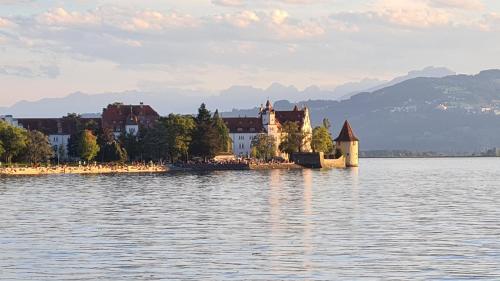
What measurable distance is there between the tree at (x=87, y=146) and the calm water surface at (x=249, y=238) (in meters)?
81.8

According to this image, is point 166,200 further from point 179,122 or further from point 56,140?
point 56,140

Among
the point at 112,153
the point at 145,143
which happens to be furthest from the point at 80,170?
the point at 145,143

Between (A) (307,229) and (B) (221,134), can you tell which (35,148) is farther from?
(A) (307,229)

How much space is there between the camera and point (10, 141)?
144000 mm

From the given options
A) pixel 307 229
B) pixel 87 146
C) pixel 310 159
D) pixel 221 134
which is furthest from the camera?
pixel 310 159

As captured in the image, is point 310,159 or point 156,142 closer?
point 156,142

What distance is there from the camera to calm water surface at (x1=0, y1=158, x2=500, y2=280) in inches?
1459

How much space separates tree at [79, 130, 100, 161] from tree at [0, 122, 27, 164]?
13808mm

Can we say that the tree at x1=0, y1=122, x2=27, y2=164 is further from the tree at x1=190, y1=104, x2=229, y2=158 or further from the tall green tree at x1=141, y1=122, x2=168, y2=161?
the tree at x1=190, y1=104, x2=229, y2=158

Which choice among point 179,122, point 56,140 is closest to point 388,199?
point 179,122

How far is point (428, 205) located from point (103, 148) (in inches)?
4045

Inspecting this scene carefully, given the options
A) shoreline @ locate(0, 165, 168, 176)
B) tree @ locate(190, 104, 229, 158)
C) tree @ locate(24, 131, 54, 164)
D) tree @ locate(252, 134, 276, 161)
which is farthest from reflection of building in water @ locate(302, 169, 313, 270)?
tree @ locate(252, 134, 276, 161)

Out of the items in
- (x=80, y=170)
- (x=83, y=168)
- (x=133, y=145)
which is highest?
(x=133, y=145)

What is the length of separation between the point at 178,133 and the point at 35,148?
80.0 feet
